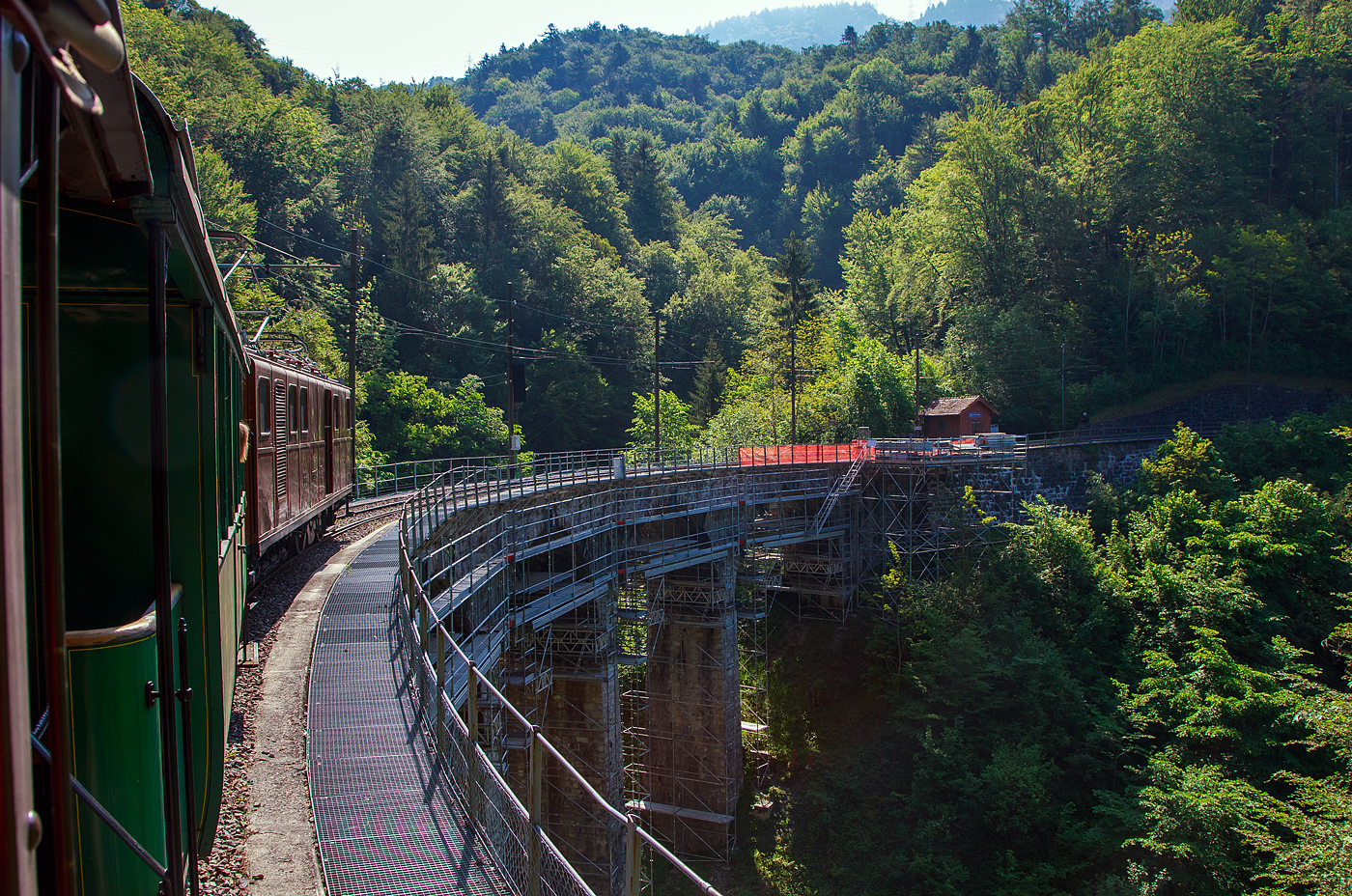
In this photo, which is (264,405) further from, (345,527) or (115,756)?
(115,756)

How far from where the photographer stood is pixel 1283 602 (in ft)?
90.2

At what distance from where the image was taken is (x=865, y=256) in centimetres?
6538

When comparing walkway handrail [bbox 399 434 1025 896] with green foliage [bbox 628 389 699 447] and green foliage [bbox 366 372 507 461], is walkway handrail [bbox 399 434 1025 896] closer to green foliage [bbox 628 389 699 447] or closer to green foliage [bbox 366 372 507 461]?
→ green foliage [bbox 366 372 507 461]

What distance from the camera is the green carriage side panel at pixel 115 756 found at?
10.0 feet

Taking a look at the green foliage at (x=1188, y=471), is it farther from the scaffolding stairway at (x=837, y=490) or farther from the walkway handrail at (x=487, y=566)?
the scaffolding stairway at (x=837, y=490)

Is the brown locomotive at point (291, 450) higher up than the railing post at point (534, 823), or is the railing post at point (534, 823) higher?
the brown locomotive at point (291, 450)

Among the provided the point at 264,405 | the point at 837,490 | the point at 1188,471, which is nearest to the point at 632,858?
the point at 264,405

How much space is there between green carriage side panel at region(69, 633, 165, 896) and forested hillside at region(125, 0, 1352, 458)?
31.5m

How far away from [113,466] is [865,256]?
6567 cm

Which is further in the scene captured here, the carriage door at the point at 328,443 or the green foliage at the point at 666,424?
the green foliage at the point at 666,424

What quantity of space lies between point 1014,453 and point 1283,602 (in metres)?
9.69

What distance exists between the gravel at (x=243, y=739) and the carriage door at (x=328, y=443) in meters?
1.90

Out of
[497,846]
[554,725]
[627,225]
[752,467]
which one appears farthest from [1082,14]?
[497,846]

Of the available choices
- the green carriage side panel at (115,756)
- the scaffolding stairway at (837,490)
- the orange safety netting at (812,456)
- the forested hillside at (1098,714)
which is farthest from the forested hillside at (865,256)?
the green carriage side panel at (115,756)
